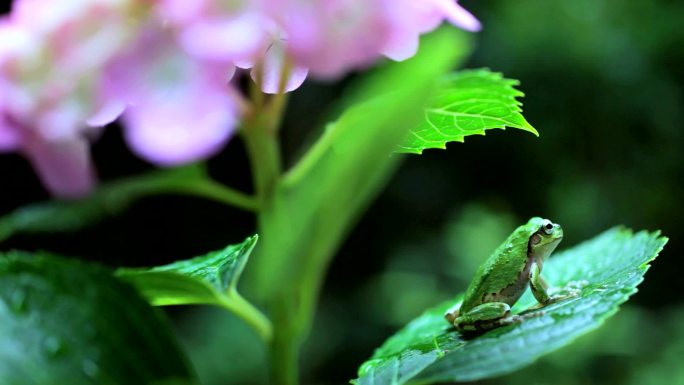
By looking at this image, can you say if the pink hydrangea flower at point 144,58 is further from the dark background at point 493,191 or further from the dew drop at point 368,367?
the dark background at point 493,191

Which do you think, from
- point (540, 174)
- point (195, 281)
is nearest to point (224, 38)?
point (195, 281)

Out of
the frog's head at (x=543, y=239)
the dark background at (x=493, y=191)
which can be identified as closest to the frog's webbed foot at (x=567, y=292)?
the frog's head at (x=543, y=239)

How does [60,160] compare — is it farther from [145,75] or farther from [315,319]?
[315,319]

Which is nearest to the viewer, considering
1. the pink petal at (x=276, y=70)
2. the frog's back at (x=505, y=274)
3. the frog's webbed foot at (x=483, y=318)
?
the pink petal at (x=276, y=70)

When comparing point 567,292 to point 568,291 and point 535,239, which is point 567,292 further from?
point 535,239

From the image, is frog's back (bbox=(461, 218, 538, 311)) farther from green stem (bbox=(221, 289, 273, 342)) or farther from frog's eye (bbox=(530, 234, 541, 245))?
green stem (bbox=(221, 289, 273, 342))

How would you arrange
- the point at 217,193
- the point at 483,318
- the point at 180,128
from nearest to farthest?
the point at 180,128 < the point at 217,193 < the point at 483,318

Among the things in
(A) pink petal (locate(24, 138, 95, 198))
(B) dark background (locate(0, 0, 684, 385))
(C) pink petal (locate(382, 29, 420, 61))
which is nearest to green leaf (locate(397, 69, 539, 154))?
(C) pink petal (locate(382, 29, 420, 61))

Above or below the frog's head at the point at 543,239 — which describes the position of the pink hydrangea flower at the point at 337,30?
below
